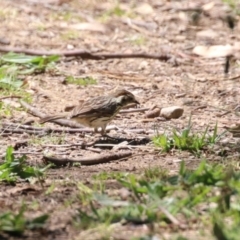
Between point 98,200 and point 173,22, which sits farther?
point 173,22

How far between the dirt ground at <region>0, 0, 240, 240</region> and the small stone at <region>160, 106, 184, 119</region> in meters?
0.06

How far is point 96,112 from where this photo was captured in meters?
8.45

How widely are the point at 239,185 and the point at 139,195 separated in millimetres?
642

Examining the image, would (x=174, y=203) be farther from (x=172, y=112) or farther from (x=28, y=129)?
(x=172, y=112)

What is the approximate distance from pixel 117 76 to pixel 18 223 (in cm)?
532

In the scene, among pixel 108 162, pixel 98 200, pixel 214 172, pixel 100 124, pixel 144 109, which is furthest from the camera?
pixel 144 109

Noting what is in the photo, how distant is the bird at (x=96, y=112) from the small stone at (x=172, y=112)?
39 centimetres

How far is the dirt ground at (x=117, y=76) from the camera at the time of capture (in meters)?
6.65

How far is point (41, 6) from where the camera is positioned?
517 inches

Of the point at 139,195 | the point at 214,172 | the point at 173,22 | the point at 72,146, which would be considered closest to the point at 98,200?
the point at 139,195

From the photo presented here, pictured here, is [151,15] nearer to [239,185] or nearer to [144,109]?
[144,109]

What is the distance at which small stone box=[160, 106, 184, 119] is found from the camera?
8664 mm

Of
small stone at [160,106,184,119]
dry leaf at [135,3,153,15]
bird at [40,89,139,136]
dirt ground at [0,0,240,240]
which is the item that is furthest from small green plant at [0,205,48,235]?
dry leaf at [135,3,153,15]

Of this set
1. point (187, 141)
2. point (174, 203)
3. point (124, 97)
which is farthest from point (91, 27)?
point (174, 203)
